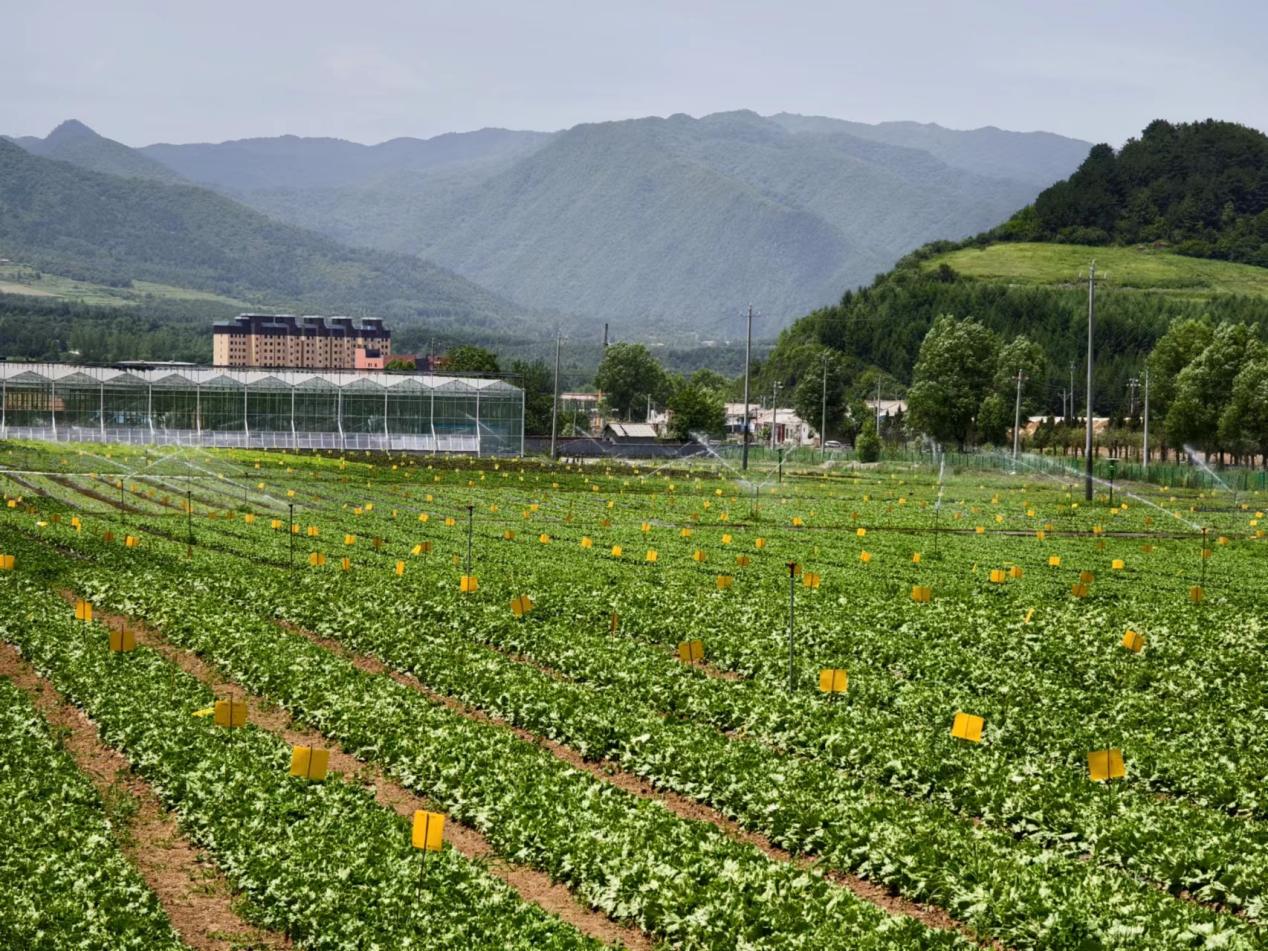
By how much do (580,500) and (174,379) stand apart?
173 ft

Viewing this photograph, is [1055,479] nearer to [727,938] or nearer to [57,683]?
[57,683]

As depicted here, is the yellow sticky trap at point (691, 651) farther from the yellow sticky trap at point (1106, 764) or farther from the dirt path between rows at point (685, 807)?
the yellow sticky trap at point (1106, 764)

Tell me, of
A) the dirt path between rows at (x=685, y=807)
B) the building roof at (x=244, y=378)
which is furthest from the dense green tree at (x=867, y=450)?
the dirt path between rows at (x=685, y=807)

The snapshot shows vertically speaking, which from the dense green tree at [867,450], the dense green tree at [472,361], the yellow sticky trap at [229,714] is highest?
the dense green tree at [472,361]

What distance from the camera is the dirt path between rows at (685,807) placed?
13938mm

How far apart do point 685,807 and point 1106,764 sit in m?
4.48

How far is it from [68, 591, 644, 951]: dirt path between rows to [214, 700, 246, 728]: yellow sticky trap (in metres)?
0.57

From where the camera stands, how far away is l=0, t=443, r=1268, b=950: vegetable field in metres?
13.4

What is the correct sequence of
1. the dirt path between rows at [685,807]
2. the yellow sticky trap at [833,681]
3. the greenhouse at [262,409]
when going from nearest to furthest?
1. the dirt path between rows at [685,807]
2. the yellow sticky trap at [833,681]
3. the greenhouse at [262,409]

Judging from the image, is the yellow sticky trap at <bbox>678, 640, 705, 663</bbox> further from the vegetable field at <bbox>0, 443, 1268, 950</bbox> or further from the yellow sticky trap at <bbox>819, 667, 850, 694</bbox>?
the yellow sticky trap at <bbox>819, 667, 850, 694</bbox>

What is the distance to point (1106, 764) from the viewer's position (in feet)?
54.1

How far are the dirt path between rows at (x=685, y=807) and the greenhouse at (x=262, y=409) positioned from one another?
82.8m

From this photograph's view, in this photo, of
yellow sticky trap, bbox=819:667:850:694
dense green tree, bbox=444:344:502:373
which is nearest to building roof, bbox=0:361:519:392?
dense green tree, bbox=444:344:502:373

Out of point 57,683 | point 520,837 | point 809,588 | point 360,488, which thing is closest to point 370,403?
point 360,488
